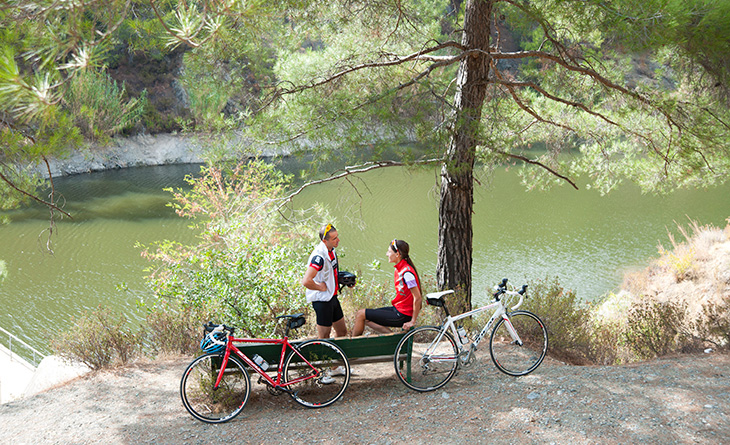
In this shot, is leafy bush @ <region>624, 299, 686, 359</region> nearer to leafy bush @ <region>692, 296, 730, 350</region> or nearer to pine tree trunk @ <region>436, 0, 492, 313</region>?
leafy bush @ <region>692, 296, 730, 350</region>

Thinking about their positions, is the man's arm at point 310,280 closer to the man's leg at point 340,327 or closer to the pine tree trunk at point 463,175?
the man's leg at point 340,327

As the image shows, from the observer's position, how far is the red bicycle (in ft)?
12.0

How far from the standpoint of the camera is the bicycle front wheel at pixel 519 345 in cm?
405

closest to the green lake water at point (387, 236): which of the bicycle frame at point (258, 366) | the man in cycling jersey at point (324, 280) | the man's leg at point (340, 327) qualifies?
the man's leg at point (340, 327)

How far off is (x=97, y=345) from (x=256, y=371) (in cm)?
254

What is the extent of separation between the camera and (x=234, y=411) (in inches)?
147

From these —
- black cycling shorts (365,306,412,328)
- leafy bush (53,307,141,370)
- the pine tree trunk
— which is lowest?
leafy bush (53,307,141,370)

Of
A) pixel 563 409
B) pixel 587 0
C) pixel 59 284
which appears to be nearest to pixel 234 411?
pixel 563 409

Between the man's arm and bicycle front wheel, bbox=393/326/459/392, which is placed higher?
the man's arm

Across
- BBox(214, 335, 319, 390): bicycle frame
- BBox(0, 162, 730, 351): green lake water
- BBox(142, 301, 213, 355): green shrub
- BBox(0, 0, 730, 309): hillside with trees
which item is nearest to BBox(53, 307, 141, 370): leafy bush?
BBox(142, 301, 213, 355): green shrub

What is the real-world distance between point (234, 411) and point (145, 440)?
62cm

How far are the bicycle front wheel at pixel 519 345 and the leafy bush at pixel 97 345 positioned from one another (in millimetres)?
3822

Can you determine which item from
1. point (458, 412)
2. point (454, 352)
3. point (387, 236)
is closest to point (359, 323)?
point (454, 352)

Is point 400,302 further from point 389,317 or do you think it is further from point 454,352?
point 454,352
